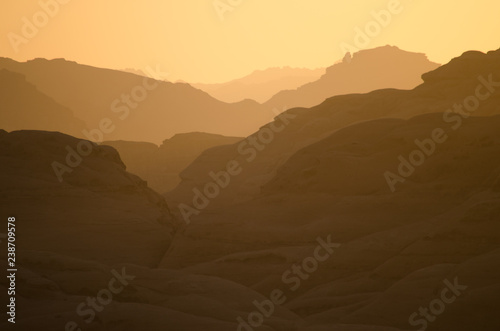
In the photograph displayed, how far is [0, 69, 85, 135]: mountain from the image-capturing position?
453 ft

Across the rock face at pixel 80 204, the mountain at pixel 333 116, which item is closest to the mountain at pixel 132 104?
the mountain at pixel 333 116

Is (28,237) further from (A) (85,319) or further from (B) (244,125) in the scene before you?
(B) (244,125)

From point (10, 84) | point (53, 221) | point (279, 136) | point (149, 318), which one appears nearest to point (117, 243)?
point (53, 221)

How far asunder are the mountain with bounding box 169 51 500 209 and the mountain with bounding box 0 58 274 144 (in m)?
97.4

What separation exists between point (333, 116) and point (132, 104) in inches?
4671

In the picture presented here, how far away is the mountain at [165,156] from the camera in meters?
80.5

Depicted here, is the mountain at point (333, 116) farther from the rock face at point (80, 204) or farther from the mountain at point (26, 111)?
the mountain at point (26, 111)

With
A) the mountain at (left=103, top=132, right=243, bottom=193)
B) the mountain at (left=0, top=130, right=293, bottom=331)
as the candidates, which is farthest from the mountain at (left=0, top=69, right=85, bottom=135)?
the mountain at (left=0, top=130, right=293, bottom=331)

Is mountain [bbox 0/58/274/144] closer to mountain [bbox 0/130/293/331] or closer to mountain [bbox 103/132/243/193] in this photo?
mountain [bbox 103/132/243/193]

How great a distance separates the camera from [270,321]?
23141 mm

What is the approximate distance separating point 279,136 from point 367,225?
3163 cm

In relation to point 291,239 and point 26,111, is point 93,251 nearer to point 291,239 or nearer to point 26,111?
point 291,239

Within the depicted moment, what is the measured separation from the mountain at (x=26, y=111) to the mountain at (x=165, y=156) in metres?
48.0

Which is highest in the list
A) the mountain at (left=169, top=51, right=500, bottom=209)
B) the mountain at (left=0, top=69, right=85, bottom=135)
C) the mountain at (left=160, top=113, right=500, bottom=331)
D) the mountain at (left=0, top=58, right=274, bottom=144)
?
the mountain at (left=0, top=58, right=274, bottom=144)
